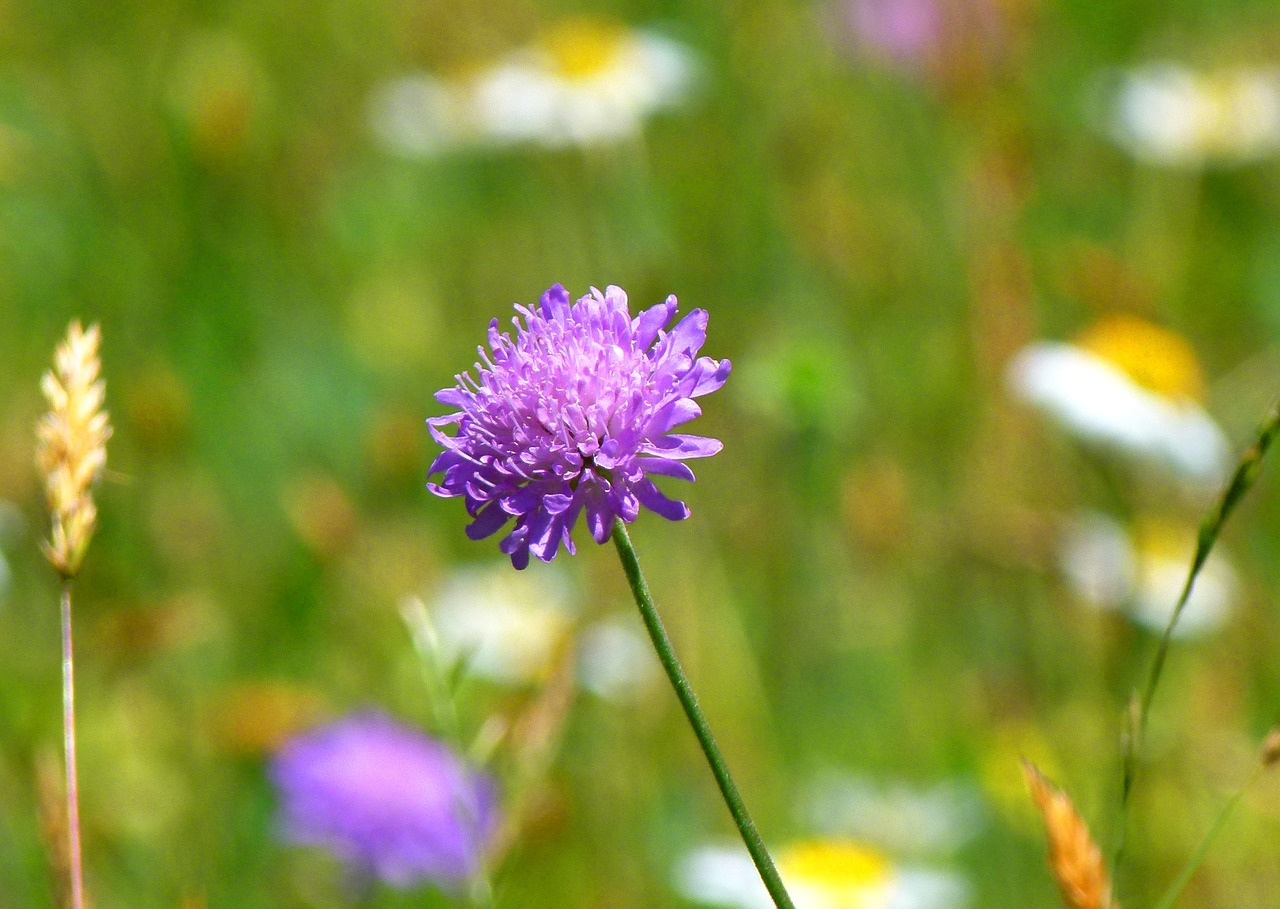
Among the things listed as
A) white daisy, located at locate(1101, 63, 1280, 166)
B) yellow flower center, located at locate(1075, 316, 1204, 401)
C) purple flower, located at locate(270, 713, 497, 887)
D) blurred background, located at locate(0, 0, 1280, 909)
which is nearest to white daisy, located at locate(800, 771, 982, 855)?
blurred background, located at locate(0, 0, 1280, 909)

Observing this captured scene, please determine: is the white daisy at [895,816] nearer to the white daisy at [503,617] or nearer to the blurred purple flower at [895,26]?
the white daisy at [503,617]

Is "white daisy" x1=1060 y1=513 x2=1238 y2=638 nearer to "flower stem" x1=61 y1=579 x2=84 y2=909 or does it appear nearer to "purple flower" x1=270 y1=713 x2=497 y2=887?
"purple flower" x1=270 y1=713 x2=497 y2=887

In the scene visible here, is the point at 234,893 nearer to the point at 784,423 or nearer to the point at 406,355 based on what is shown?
the point at 784,423

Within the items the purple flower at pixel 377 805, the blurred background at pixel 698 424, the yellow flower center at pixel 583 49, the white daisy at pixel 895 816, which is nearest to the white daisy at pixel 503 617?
the blurred background at pixel 698 424

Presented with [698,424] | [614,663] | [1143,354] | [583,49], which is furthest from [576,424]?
[583,49]

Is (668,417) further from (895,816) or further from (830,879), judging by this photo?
(895,816)

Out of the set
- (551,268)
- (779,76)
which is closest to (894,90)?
(779,76)
